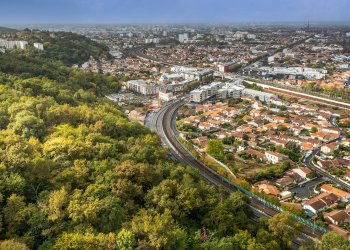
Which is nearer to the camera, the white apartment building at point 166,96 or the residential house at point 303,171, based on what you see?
the residential house at point 303,171

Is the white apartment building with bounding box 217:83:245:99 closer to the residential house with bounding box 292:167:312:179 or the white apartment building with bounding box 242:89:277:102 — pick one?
the white apartment building with bounding box 242:89:277:102

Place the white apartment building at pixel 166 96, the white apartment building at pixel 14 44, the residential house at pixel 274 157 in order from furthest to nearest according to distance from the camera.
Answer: the white apartment building at pixel 14 44 → the white apartment building at pixel 166 96 → the residential house at pixel 274 157

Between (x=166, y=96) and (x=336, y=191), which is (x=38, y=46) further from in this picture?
(x=336, y=191)

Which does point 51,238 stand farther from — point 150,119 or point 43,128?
point 150,119

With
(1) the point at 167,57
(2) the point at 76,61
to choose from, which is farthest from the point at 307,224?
(1) the point at 167,57

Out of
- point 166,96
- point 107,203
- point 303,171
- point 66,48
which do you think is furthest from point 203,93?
point 66,48

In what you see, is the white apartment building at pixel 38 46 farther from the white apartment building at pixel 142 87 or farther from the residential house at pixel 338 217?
the residential house at pixel 338 217

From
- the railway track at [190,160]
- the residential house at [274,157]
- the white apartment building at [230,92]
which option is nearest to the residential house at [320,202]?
the railway track at [190,160]
